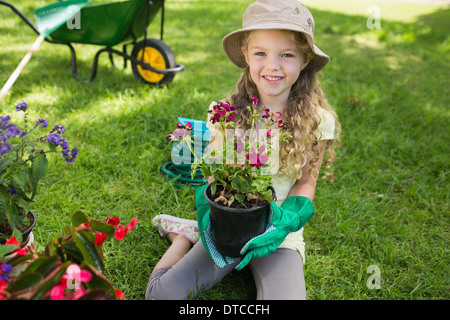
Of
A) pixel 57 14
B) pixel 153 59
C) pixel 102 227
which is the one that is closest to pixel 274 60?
pixel 102 227

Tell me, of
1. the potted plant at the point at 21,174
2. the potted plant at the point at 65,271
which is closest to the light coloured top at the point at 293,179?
the potted plant at the point at 21,174

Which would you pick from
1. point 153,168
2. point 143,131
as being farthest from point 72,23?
point 153,168

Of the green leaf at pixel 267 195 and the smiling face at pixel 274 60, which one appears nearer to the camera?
the green leaf at pixel 267 195

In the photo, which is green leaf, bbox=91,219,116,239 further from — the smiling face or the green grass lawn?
the smiling face

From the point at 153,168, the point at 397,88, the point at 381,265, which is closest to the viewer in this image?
the point at 381,265

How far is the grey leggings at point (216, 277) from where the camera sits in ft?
5.10

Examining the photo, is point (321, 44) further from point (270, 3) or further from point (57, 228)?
point (57, 228)

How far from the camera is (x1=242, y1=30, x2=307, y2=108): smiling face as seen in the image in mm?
1624

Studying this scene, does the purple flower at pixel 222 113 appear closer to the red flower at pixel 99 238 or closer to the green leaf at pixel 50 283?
the red flower at pixel 99 238

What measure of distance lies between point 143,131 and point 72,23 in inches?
53.4

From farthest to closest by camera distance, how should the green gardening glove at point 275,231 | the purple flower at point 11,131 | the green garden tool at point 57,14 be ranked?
the green garden tool at point 57,14 → the green gardening glove at point 275,231 → the purple flower at point 11,131

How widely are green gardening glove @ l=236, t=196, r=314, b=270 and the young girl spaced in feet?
0.17

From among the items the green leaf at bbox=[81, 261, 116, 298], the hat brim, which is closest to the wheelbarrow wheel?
the hat brim
